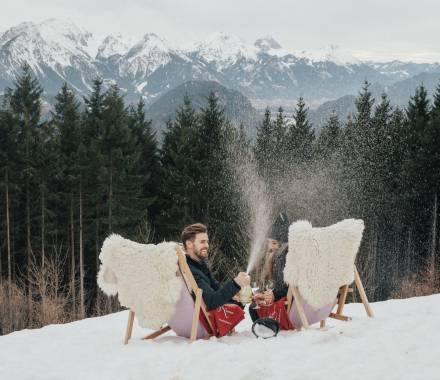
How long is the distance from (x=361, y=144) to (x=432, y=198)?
4962 millimetres

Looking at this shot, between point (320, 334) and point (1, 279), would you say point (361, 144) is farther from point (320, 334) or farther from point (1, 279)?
point (320, 334)

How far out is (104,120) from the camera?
25766 mm

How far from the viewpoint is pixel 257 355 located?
4516 millimetres

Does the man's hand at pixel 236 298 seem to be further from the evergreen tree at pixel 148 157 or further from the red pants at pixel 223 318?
the evergreen tree at pixel 148 157

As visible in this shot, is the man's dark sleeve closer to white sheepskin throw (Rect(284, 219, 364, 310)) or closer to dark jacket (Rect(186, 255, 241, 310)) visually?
dark jacket (Rect(186, 255, 241, 310))

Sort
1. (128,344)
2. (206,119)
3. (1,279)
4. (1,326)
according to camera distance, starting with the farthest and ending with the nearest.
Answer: (206,119)
(1,279)
(1,326)
(128,344)

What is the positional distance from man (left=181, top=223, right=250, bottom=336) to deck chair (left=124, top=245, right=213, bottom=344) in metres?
0.10

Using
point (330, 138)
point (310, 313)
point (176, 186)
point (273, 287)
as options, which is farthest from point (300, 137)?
point (310, 313)

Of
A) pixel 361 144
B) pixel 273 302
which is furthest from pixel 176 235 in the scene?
pixel 273 302

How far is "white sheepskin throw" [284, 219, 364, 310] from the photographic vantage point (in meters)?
5.51

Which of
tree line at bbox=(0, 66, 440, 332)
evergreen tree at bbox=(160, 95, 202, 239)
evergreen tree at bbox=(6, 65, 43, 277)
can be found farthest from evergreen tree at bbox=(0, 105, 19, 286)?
evergreen tree at bbox=(160, 95, 202, 239)

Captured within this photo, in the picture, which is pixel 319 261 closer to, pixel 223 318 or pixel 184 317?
pixel 223 318

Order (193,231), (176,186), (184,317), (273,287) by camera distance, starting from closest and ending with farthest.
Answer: (184,317), (193,231), (273,287), (176,186)

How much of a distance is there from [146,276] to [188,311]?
0.60 m
